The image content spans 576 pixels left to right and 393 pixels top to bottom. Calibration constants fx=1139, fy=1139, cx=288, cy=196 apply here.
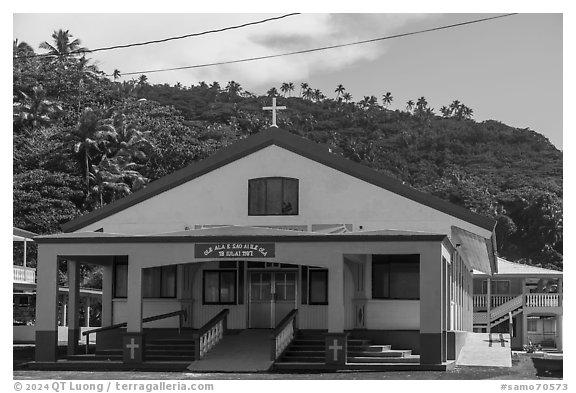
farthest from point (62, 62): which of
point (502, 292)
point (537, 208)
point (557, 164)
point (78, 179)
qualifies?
point (557, 164)

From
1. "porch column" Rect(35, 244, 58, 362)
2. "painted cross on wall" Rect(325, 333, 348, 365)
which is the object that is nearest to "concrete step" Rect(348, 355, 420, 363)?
"painted cross on wall" Rect(325, 333, 348, 365)

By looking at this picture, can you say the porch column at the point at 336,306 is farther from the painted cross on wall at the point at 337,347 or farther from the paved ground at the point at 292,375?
the paved ground at the point at 292,375

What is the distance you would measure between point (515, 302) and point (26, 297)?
28.4m

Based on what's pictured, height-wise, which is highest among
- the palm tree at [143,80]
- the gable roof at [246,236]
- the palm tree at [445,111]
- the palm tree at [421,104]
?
the palm tree at [421,104]

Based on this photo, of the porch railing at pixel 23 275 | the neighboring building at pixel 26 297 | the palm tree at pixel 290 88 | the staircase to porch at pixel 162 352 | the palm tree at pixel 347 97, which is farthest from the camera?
the palm tree at pixel 290 88

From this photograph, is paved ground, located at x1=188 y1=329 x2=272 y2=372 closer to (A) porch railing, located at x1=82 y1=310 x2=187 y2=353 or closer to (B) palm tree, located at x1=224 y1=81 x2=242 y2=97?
(A) porch railing, located at x1=82 y1=310 x2=187 y2=353

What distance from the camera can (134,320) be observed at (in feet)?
104

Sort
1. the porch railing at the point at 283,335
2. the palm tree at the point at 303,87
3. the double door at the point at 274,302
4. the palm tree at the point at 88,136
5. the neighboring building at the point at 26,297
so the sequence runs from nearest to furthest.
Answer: the porch railing at the point at 283,335, the double door at the point at 274,302, the neighboring building at the point at 26,297, the palm tree at the point at 88,136, the palm tree at the point at 303,87

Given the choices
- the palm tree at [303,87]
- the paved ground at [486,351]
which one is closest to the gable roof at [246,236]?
the paved ground at [486,351]

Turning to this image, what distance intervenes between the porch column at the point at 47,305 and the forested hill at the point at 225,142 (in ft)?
106

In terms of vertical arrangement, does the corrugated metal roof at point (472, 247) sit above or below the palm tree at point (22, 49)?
below

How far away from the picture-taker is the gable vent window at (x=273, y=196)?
3531 centimetres

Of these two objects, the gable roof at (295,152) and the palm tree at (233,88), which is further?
the palm tree at (233,88)

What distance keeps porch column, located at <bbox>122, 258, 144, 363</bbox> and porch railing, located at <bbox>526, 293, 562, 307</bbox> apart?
3994 centimetres
